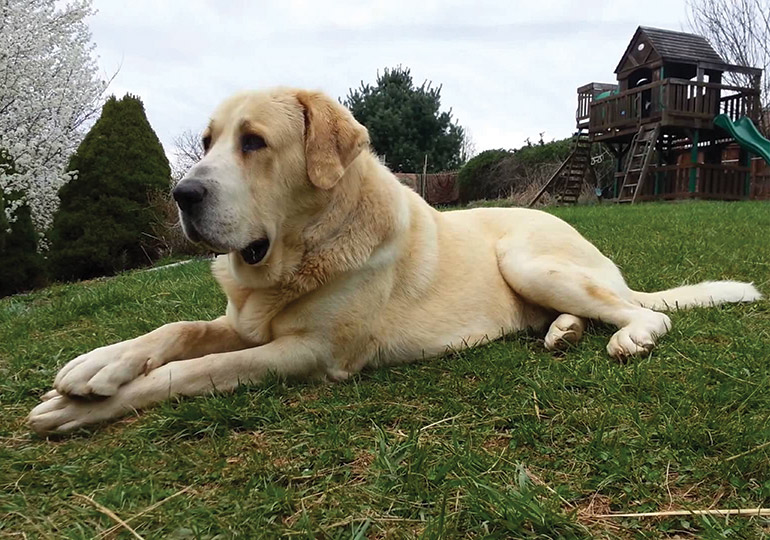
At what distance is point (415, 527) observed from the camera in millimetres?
1283

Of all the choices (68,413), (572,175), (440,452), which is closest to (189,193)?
(68,413)

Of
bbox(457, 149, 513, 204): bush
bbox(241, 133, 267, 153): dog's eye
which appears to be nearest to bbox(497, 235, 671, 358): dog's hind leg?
bbox(241, 133, 267, 153): dog's eye

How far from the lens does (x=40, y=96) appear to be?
35.3ft

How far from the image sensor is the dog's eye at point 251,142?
2.37m

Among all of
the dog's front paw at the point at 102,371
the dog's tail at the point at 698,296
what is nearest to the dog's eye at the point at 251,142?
the dog's front paw at the point at 102,371

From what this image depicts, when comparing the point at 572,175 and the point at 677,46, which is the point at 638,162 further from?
the point at 677,46

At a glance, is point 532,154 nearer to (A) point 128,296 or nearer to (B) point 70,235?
(B) point 70,235

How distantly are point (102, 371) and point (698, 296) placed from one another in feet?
9.45

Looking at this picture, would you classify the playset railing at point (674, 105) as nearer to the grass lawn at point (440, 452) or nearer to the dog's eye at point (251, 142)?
the grass lawn at point (440, 452)

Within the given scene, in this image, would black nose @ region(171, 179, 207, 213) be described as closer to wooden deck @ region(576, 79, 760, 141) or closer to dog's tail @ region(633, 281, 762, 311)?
dog's tail @ region(633, 281, 762, 311)

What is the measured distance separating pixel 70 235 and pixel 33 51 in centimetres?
388

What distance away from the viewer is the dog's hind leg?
254 centimetres

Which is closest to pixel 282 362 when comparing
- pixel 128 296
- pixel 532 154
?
pixel 128 296

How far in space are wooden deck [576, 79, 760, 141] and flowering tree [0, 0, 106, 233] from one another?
1436 cm
